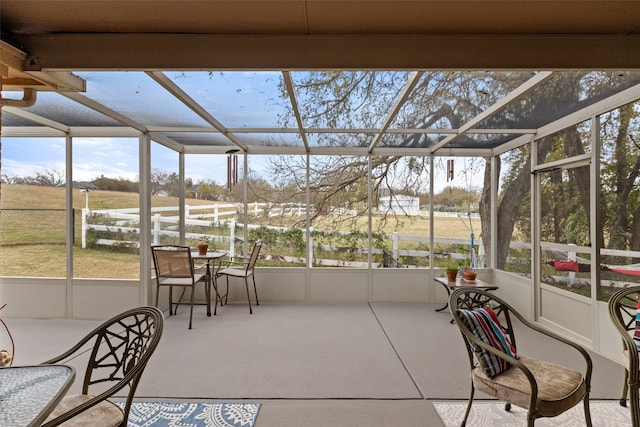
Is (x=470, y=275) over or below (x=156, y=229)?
below

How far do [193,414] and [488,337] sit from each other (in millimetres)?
1929

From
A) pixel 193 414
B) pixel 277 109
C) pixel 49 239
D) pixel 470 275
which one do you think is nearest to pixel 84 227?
pixel 49 239

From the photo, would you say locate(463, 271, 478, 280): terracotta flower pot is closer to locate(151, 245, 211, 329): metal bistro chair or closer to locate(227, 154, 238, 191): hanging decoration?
locate(151, 245, 211, 329): metal bistro chair

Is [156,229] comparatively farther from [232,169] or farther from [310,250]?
[310,250]

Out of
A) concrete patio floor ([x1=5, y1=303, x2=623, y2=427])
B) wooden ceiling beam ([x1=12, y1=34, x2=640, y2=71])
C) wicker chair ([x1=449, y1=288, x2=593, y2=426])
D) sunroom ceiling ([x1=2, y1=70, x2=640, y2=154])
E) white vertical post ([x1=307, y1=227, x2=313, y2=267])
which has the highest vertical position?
sunroom ceiling ([x1=2, y1=70, x2=640, y2=154])

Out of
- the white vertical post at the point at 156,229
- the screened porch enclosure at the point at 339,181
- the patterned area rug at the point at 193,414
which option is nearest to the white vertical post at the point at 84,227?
the screened porch enclosure at the point at 339,181

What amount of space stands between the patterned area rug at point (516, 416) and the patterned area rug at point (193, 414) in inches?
50.9

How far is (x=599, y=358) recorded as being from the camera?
308 centimetres

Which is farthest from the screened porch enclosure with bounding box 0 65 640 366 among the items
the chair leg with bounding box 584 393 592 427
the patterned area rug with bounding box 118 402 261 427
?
the patterned area rug with bounding box 118 402 261 427

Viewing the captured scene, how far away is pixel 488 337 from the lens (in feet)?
6.23

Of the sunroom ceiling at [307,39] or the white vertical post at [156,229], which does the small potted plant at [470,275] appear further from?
the white vertical post at [156,229]

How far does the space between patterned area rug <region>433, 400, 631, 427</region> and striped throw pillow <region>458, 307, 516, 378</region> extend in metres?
0.49

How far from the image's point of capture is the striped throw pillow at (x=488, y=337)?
1836 mm

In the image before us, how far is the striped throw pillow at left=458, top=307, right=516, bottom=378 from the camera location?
1.84 m
